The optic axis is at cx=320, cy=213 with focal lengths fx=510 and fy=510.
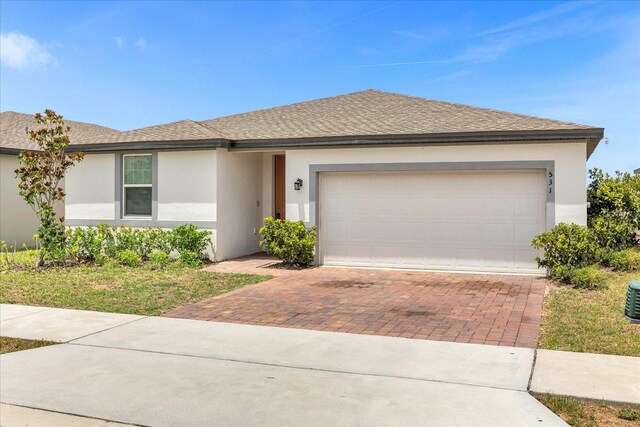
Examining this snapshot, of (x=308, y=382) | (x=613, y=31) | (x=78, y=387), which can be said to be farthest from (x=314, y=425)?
(x=613, y=31)

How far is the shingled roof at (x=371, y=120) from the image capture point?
12078 millimetres

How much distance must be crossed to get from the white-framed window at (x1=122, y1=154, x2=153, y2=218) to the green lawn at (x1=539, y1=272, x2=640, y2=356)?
34.4 feet

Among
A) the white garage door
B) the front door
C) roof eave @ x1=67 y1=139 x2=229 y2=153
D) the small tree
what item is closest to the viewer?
the white garage door

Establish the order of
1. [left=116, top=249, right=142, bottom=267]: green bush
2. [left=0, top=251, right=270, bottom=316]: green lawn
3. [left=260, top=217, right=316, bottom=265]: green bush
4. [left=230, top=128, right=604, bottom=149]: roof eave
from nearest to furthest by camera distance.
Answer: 1. [left=0, top=251, right=270, bottom=316]: green lawn
2. [left=230, top=128, right=604, bottom=149]: roof eave
3. [left=260, top=217, right=316, bottom=265]: green bush
4. [left=116, top=249, right=142, bottom=267]: green bush

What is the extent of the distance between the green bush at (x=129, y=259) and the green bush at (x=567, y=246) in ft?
31.2

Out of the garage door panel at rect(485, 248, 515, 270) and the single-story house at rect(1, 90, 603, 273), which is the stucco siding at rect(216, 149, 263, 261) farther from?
the garage door panel at rect(485, 248, 515, 270)

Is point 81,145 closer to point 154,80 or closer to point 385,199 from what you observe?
point 154,80

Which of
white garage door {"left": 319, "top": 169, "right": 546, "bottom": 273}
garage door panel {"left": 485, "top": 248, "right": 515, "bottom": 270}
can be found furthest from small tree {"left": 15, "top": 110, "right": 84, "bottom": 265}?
garage door panel {"left": 485, "top": 248, "right": 515, "bottom": 270}

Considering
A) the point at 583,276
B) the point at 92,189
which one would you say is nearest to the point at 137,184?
the point at 92,189

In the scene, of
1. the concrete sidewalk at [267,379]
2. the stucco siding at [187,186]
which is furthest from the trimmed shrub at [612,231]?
the stucco siding at [187,186]

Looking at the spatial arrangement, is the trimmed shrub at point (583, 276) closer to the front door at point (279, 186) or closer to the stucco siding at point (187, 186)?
the front door at point (279, 186)

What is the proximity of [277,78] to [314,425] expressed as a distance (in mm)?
18637

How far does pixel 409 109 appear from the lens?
48.8ft

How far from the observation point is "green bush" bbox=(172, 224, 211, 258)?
13.3 metres
